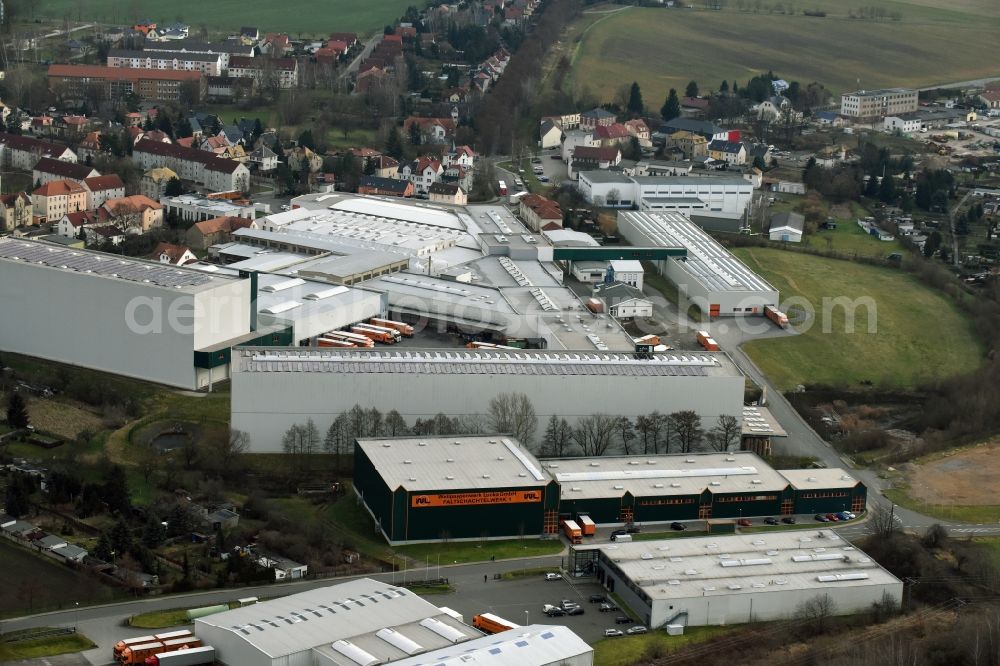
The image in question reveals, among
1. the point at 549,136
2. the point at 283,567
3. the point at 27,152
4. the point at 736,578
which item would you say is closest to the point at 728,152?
the point at 549,136

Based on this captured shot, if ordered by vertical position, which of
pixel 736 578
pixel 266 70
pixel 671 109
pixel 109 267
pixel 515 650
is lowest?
pixel 736 578

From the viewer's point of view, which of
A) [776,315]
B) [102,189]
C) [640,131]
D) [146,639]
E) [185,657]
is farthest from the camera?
[640,131]

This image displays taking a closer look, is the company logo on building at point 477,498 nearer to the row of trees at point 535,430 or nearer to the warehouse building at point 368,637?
the row of trees at point 535,430

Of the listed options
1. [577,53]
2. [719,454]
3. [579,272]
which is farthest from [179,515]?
[577,53]

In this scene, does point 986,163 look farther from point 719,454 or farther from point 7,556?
point 7,556

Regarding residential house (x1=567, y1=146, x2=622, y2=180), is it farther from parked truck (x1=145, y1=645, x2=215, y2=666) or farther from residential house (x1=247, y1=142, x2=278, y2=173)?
parked truck (x1=145, y1=645, x2=215, y2=666)

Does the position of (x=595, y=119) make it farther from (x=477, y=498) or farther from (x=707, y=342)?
(x=477, y=498)

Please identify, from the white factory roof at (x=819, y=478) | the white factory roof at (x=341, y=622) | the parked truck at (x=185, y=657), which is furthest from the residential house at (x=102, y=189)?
the parked truck at (x=185, y=657)

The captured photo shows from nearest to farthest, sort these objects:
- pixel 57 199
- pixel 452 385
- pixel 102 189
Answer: pixel 452 385
pixel 57 199
pixel 102 189
